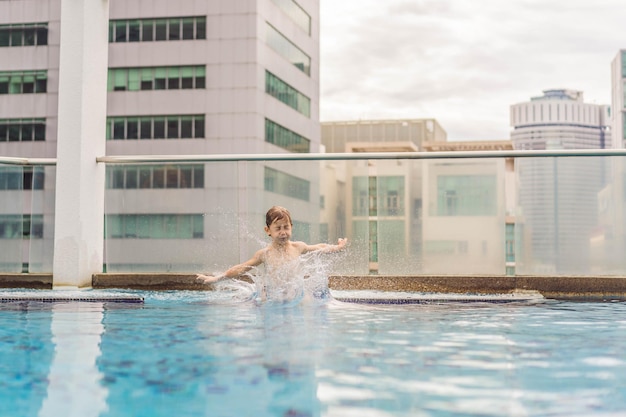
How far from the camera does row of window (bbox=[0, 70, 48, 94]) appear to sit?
5581 centimetres

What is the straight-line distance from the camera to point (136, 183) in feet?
28.8

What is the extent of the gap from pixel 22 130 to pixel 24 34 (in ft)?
21.6

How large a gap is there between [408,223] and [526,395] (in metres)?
5.36

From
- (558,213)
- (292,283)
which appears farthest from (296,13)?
(292,283)

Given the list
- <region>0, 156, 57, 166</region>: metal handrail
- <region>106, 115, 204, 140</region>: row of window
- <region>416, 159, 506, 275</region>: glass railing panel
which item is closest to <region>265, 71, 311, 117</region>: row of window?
<region>106, 115, 204, 140</region>: row of window

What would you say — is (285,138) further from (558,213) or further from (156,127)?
(558,213)

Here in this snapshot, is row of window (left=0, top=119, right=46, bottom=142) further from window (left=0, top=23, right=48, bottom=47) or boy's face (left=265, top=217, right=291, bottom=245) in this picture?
boy's face (left=265, top=217, right=291, bottom=245)

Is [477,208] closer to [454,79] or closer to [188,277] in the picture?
[188,277]

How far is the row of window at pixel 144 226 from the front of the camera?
28.6 ft

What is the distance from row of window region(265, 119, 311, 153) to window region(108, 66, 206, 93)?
19.5ft

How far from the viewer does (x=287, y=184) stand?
8.88 metres

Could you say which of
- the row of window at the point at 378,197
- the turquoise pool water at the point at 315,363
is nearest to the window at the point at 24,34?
the row of window at the point at 378,197

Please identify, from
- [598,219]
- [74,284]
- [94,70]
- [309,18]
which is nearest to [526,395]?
[598,219]

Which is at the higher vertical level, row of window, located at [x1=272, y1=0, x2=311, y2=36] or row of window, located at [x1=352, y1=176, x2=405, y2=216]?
row of window, located at [x1=272, y1=0, x2=311, y2=36]
